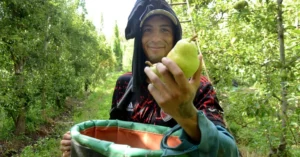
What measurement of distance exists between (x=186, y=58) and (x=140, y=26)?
2.72 feet

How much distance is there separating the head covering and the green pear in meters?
0.70

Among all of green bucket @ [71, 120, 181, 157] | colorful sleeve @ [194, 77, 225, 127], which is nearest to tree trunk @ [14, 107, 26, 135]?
green bucket @ [71, 120, 181, 157]

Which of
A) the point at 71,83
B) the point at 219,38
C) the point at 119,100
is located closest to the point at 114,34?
the point at 71,83

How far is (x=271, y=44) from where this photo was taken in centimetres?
359

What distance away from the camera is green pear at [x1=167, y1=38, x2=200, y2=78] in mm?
912

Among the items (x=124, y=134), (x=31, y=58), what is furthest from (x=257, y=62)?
(x=31, y=58)

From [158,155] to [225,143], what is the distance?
227 millimetres

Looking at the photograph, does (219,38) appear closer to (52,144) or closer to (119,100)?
(119,100)

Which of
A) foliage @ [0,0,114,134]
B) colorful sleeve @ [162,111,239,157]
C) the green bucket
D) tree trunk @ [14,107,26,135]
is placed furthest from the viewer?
tree trunk @ [14,107,26,135]

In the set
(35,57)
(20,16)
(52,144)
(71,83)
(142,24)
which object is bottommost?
(52,144)

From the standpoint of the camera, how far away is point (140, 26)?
1.69 m

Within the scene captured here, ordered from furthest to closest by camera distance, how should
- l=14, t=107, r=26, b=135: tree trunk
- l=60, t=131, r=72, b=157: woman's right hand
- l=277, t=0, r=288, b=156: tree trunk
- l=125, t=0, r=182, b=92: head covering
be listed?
l=14, t=107, r=26, b=135: tree trunk → l=277, t=0, r=288, b=156: tree trunk → l=125, t=0, r=182, b=92: head covering → l=60, t=131, r=72, b=157: woman's right hand

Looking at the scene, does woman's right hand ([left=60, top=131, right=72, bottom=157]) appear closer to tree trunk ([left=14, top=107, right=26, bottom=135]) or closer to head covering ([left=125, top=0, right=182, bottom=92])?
head covering ([left=125, top=0, right=182, bottom=92])

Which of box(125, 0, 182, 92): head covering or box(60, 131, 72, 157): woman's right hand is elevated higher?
box(125, 0, 182, 92): head covering
